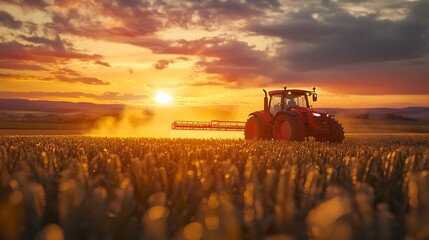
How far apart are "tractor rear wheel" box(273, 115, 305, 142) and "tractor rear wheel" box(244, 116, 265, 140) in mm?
1091

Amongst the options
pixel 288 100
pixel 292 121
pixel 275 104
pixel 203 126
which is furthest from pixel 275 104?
pixel 203 126

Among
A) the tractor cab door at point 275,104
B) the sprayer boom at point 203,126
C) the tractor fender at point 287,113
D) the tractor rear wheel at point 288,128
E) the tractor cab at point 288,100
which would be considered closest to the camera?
the tractor rear wheel at point 288,128

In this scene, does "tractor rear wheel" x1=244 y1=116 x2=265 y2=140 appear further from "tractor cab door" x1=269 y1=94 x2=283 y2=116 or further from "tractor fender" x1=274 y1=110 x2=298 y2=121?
"tractor fender" x1=274 y1=110 x2=298 y2=121

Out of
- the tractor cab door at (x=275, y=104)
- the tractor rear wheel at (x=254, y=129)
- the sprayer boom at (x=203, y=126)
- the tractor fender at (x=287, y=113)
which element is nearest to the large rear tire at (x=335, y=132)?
Answer: the tractor fender at (x=287, y=113)

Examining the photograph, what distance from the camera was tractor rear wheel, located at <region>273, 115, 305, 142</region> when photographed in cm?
1362

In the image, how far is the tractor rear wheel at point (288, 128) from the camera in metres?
13.6

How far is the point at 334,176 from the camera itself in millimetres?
3195

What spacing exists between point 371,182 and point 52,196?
83.9 inches

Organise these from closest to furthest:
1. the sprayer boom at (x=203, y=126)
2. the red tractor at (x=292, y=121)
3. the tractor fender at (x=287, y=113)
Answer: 1. the red tractor at (x=292, y=121)
2. the tractor fender at (x=287, y=113)
3. the sprayer boom at (x=203, y=126)

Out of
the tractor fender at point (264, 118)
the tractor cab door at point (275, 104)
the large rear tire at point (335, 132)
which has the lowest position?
the large rear tire at point (335, 132)

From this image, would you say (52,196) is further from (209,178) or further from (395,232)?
(395,232)

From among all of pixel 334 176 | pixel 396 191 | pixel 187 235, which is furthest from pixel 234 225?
pixel 334 176

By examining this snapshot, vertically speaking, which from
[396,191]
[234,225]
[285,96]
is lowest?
[396,191]

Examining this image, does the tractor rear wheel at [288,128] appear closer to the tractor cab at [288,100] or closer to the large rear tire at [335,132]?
the tractor cab at [288,100]
